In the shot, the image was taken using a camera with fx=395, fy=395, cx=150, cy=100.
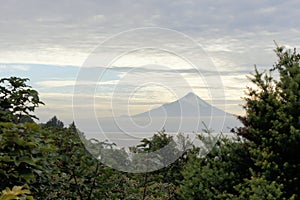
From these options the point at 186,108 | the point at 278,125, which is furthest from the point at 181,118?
the point at 278,125

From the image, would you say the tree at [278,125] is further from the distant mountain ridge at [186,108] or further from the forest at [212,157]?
the distant mountain ridge at [186,108]

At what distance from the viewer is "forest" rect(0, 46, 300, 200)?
3.62 metres

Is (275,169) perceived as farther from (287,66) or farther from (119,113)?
(119,113)

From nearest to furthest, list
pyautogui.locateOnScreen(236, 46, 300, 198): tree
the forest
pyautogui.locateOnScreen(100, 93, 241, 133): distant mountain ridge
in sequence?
the forest, pyautogui.locateOnScreen(236, 46, 300, 198): tree, pyautogui.locateOnScreen(100, 93, 241, 133): distant mountain ridge

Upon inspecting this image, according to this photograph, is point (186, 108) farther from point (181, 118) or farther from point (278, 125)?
point (278, 125)

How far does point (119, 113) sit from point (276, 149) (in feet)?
6.38

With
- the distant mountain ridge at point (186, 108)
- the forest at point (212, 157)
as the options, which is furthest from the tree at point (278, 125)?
the distant mountain ridge at point (186, 108)

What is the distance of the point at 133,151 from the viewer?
5887 millimetres

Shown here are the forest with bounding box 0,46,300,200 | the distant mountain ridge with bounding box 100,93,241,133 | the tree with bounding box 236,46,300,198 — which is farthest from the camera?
the distant mountain ridge with bounding box 100,93,241,133

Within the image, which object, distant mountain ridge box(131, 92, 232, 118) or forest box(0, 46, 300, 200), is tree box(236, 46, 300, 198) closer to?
forest box(0, 46, 300, 200)

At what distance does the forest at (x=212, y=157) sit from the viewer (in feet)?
11.9

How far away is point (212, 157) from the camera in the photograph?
203 inches

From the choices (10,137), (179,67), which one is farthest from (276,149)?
(10,137)

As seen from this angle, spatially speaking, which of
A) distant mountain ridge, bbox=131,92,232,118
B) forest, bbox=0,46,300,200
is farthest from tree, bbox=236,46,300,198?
distant mountain ridge, bbox=131,92,232,118
